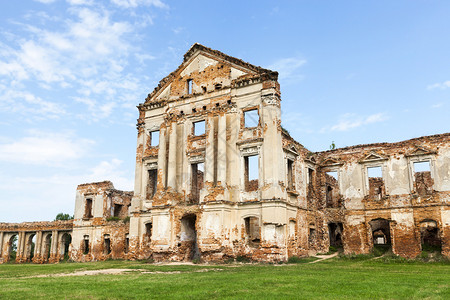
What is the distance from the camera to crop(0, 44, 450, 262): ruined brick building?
21.0 metres

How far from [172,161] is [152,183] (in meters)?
3.07

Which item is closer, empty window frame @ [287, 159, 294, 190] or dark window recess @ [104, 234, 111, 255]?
empty window frame @ [287, 159, 294, 190]

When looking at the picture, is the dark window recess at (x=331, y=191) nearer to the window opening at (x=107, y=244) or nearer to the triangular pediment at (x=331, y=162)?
the triangular pediment at (x=331, y=162)

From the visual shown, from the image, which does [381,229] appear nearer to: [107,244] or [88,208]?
[107,244]

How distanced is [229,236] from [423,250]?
1121 centimetres

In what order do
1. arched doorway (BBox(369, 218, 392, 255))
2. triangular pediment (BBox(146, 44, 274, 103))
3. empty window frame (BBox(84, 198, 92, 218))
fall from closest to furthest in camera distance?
arched doorway (BBox(369, 218, 392, 255)), triangular pediment (BBox(146, 44, 274, 103)), empty window frame (BBox(84, 198, 92, 218))

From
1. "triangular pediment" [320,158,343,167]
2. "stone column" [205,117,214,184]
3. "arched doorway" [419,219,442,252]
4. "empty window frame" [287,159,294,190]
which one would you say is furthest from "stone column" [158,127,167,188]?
"arched doorway" [419,219,442,252]

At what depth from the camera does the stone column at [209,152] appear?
22.4 m

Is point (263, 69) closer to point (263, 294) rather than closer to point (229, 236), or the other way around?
point (229, 236)

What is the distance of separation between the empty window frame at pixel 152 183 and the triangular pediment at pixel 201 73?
198 inches

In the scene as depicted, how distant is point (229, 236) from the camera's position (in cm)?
2095

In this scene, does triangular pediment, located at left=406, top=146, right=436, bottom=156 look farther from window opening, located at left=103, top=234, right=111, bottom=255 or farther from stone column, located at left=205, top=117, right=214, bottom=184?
window opening, located at left=103, top=234, right=111, bottom=255

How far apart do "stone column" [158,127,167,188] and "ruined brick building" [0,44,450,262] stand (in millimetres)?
66

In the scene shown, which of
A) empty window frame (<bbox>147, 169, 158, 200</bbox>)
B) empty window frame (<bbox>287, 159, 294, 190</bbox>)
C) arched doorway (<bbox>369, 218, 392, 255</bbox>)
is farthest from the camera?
empty window frame (<bbox>147, 169, 158, 200</bbox>)
